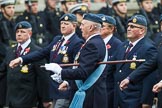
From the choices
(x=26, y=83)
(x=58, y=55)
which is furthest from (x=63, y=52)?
(x=26, y=83)

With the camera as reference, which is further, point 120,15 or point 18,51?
point 120,15

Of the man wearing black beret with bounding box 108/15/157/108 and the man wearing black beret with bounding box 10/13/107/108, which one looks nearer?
the man wearing black beret with bounding box 10/13/107/108

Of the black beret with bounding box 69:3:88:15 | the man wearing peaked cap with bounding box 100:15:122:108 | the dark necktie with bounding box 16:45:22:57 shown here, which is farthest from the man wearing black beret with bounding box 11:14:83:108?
the black beret with bounding box 69:3:88:15

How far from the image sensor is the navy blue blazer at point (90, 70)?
8648 mm

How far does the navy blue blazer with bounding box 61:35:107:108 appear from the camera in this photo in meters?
→ 8.65

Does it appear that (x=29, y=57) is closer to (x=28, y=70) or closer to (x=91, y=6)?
(x=28, y=70)

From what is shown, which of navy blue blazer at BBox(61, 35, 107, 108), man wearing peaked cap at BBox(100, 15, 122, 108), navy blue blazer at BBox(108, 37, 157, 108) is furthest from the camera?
man wearing peaked cap at BBox(100, 15, 122, 108)

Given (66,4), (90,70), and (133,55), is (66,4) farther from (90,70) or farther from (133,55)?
(90,70)

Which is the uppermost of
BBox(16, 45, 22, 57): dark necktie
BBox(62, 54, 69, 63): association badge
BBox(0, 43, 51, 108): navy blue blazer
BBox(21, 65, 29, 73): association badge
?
BBox(62, 54, 69, 63): association badge

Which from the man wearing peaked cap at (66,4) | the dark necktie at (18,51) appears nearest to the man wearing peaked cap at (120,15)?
the man wearing peaked cap at (66,4)

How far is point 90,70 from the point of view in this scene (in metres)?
8.70

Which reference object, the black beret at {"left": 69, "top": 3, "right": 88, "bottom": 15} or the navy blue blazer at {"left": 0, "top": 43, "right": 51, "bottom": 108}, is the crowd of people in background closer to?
the navy blue blazer at {"left": 0, "top": 43, "right": 51, "bottom": 108}

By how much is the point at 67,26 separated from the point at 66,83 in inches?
59.1

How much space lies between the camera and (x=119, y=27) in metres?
15.5
